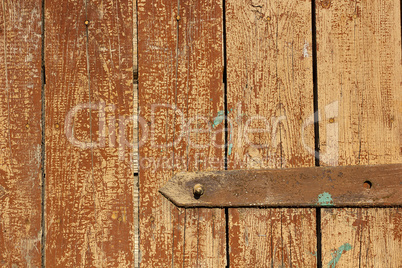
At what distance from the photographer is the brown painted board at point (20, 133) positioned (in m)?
0.88

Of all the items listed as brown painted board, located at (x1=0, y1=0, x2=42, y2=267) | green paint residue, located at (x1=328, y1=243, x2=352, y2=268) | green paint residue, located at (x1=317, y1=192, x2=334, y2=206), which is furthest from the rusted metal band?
brown painted board, located at (x1=0, y1=0, x2=42, y2=267)

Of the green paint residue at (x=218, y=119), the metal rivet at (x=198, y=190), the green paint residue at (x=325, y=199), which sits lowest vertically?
the green paint residue at (x=325, y=199)

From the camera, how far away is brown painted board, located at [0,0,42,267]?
875 millimetres

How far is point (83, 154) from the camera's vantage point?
34.7 inches

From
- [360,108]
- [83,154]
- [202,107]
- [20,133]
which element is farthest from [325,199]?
[20,133]

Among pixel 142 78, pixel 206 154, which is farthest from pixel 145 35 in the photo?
pixel 206 154

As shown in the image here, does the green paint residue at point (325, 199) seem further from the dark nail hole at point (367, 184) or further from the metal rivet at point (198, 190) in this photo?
the metal rivet at point (198, 190)

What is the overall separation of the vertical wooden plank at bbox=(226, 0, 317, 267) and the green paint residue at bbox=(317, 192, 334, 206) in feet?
0.16

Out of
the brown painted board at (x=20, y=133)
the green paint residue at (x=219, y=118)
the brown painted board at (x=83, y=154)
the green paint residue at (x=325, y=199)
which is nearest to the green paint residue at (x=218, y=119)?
the green paint residue at (x=219, y=118)

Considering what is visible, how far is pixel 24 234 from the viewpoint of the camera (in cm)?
88

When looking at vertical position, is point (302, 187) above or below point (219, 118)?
below

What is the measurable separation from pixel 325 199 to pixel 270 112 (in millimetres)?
292

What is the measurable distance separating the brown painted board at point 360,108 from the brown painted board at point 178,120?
12.2 inches

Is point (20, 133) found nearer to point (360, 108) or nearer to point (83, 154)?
point (83, 154)
